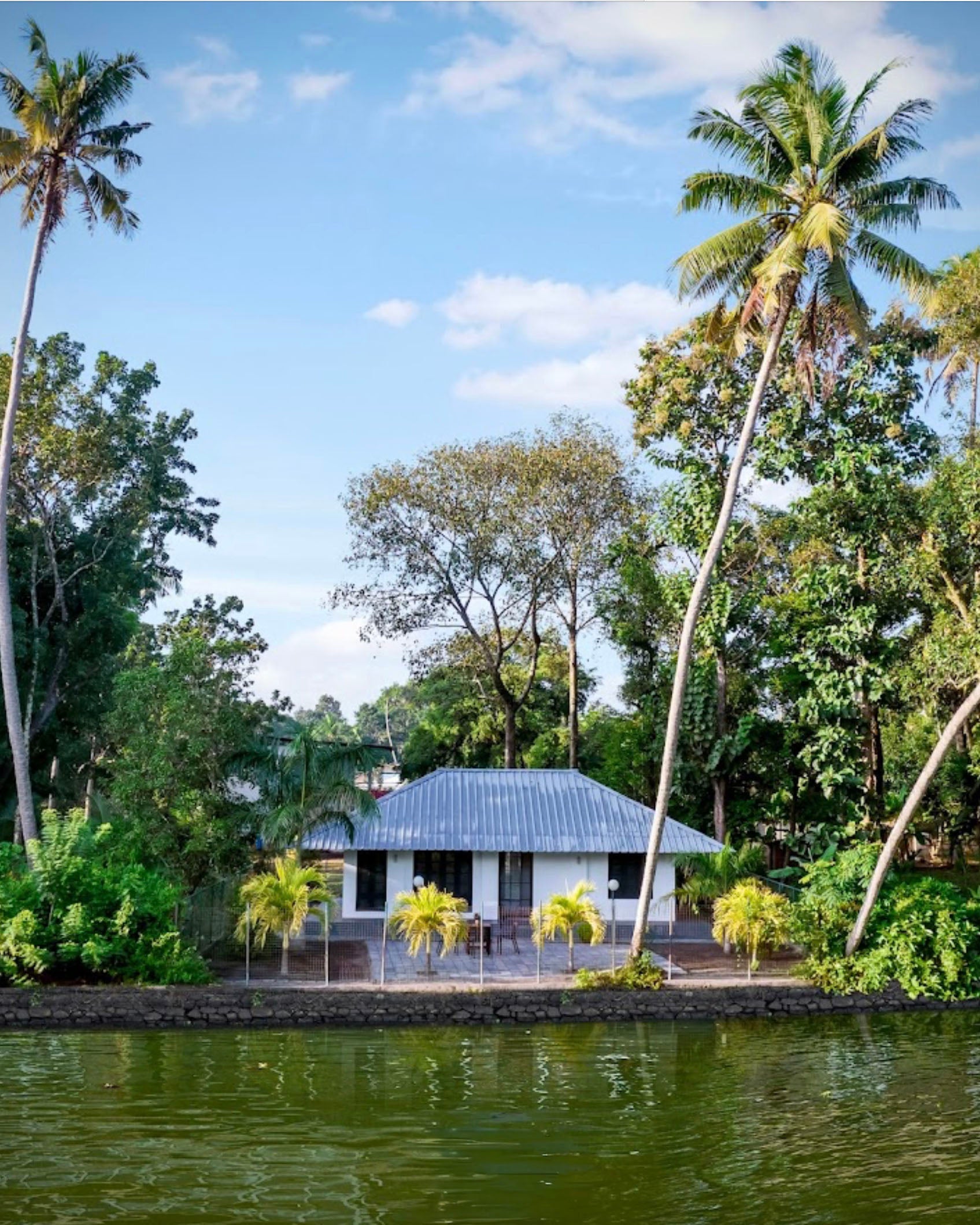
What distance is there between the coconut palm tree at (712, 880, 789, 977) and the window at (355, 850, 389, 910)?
9864 millimetres

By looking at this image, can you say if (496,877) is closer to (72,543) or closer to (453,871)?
(453,871)

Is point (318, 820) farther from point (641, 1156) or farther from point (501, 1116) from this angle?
point (641, 1156)

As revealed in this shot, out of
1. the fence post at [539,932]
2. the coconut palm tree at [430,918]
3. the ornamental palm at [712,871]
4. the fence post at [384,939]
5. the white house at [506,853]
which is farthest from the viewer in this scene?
the white house at [506,853]

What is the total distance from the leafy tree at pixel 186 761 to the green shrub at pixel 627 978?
867cm

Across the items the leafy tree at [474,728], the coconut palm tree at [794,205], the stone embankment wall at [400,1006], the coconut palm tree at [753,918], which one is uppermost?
the coconut palm tree at [794,205]

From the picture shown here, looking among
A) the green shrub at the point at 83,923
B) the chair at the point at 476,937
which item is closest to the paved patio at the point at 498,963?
the chair at the point at 476,937

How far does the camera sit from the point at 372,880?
104 ft

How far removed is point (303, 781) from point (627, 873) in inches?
386

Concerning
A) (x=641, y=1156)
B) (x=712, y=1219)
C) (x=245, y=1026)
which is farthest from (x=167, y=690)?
(x=712, y=1219)

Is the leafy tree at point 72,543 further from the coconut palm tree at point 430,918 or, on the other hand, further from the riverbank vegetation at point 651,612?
the coconut palm tree at point 430,918

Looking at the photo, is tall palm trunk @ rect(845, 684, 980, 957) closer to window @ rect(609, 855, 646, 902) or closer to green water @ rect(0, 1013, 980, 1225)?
green water @ rect(0, 1013, 980, 1225)

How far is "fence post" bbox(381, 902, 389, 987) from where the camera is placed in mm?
22750

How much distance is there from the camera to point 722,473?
124 ft

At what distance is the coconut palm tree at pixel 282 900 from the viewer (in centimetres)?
2419
